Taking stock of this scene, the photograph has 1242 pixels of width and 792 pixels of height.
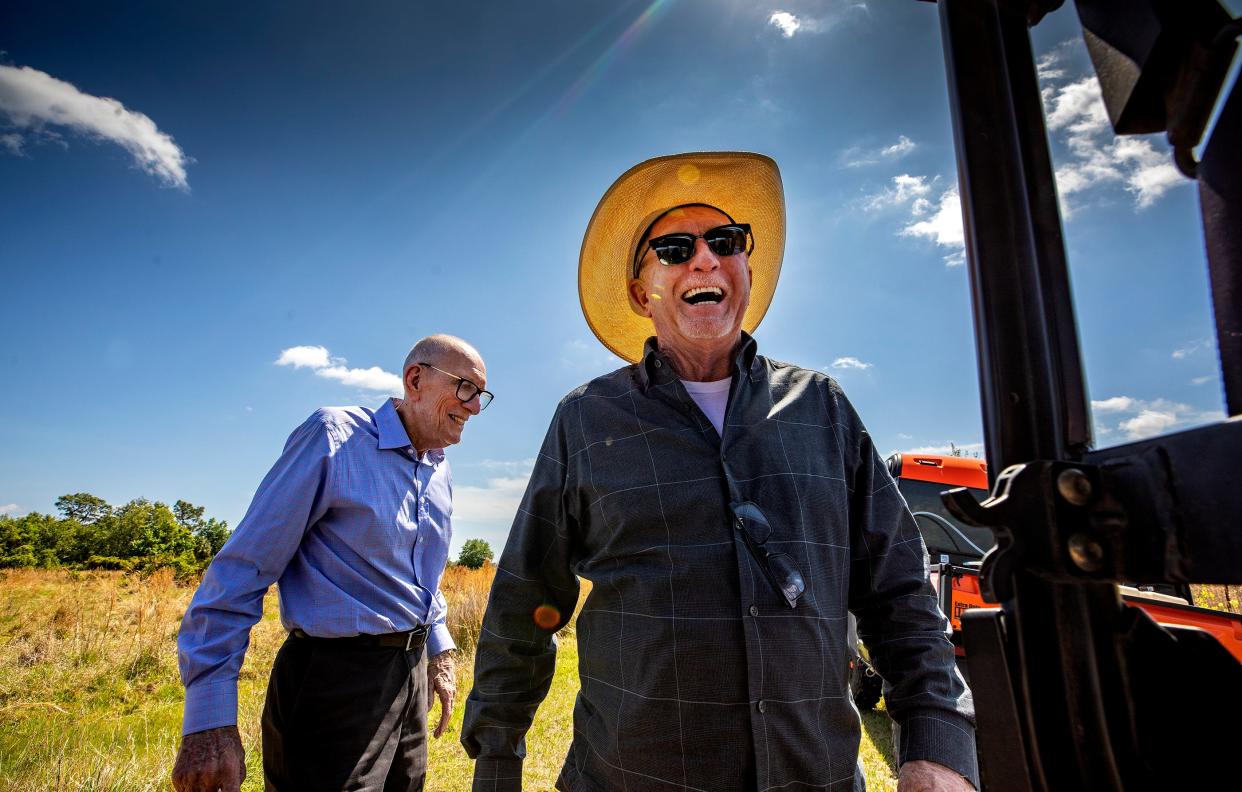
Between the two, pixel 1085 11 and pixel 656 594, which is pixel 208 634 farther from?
pixel 1085 11

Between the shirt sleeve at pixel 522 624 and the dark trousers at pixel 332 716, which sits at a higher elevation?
the shirt sleeve at pixel 522 624

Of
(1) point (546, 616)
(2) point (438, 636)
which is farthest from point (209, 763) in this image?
(1) point (546, 616)

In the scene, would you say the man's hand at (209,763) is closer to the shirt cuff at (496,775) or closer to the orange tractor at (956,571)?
the shirt cuff at (496,775)

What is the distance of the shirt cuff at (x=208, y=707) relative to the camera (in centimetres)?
237

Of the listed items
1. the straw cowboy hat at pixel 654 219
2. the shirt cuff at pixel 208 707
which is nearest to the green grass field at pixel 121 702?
the shirt cuff at pixel 208 707

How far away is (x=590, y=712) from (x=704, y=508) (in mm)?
754

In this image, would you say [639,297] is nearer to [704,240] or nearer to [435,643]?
[704,240]

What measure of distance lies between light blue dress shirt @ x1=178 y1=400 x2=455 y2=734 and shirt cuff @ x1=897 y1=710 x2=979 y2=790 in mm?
2495

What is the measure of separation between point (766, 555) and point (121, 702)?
9.66 meters

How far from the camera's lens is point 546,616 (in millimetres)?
1967

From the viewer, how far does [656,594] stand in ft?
5.43

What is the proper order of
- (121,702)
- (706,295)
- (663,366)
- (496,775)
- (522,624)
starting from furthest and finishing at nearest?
(121,702)
(706,295)
(663,366)
(522,624)
(496,775)

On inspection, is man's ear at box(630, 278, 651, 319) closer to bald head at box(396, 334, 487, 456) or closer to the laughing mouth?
the laughing mouth

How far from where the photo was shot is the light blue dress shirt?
2500mm
